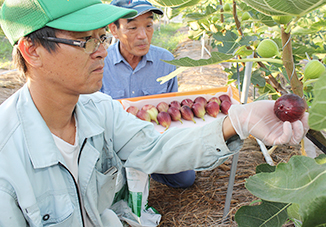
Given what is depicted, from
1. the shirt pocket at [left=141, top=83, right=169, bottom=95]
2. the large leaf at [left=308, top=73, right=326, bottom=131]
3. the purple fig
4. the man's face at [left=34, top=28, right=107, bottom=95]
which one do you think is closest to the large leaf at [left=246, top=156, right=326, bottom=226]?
the large leaf at [left=308, top=73, right=326, bottom=131]

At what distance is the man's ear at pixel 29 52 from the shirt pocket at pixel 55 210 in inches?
20.9

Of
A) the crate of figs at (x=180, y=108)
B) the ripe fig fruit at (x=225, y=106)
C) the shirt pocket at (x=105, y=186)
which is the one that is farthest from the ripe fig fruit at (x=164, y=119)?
the shirt pocket at (x=105, y=186)

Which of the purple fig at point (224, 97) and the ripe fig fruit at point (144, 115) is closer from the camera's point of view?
the ripe fig fruit at point (144, 115)

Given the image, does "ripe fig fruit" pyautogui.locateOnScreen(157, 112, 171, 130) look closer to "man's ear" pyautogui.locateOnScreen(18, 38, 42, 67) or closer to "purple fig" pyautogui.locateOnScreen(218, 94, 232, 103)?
"purple fig" pyautogui.locateOnScreen(218, 94, 232, 103)

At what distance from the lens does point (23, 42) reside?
0.89m

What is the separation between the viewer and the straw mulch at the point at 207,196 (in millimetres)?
1646

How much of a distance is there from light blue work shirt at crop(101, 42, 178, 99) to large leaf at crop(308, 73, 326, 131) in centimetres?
212

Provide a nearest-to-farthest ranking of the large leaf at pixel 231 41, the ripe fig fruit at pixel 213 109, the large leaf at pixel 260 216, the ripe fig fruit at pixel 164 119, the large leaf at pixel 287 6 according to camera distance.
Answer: the large leaf at pixel 287 6, the large leaf at pixel 260 216, the large leaf at pixel 231 41, the ripe fig fruit at pixel 164 119, the ripe fig fruit at pixel 213 109

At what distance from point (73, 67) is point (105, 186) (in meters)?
0.66

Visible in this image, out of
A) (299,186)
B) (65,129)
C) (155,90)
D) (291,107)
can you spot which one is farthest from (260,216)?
(155,90)

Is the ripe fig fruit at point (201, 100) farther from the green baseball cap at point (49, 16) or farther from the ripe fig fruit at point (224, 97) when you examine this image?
the green baseball cap at point (49, 16)

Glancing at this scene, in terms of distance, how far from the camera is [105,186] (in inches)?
51.1

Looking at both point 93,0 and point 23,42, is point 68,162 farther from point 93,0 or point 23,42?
point 93,0

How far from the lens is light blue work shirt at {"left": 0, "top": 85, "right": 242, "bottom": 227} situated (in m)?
0.91
